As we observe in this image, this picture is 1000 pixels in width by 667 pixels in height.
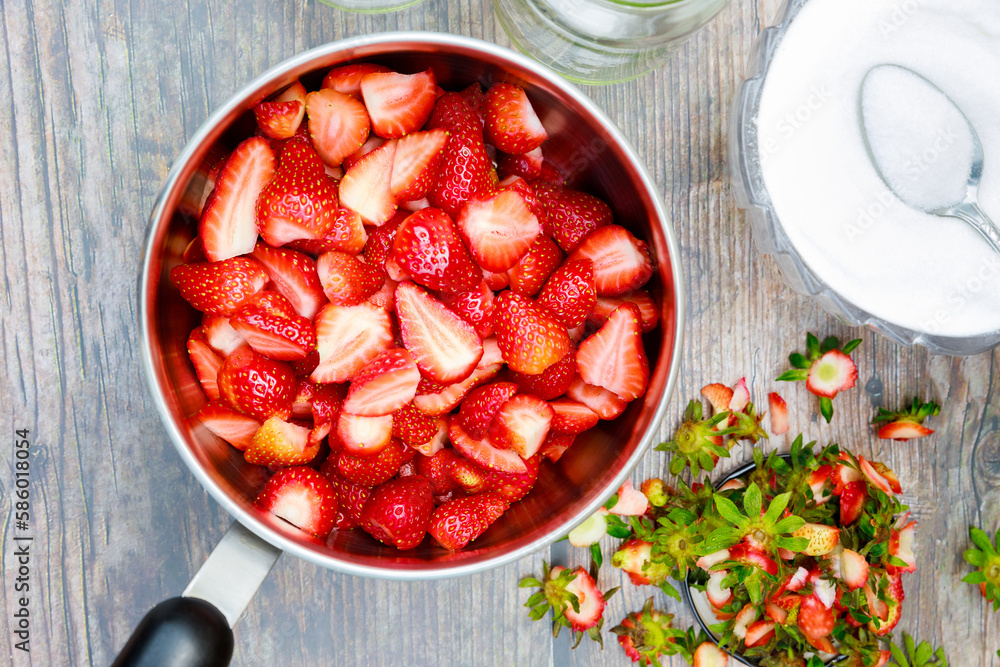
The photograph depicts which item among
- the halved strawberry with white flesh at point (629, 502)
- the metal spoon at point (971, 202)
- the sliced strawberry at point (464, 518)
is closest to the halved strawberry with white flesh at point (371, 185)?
the sliced strawberry at point (464, 518)

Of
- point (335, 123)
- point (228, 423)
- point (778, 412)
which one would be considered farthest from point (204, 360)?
point (778, 412)

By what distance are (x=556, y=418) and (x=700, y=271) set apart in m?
0.30

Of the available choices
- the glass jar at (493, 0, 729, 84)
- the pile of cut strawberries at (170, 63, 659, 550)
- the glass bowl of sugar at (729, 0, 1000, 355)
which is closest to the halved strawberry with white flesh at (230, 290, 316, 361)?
the pile of cut strawberries at (170, 63, 659, 550)

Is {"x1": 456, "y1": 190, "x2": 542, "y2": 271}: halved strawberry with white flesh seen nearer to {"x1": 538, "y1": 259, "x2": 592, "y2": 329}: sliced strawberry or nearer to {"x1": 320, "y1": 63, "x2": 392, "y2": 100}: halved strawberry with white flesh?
{"x1": 538, "y1": 259, "x2": 592, "y2": 329}: sliced strawberry

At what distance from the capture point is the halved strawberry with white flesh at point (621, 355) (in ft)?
2.39

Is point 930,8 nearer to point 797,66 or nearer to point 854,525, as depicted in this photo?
point 797,66

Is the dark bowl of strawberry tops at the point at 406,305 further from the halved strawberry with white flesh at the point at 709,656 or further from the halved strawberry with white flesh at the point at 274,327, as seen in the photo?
the halved strawberry with white flesh at the point at 709,656

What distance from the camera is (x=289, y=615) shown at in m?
0.92

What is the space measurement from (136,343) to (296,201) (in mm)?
343

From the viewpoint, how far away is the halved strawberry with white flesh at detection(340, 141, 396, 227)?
721mm

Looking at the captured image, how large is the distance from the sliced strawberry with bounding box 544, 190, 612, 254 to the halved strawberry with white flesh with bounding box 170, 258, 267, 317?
309mm

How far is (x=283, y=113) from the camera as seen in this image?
0.69 metres

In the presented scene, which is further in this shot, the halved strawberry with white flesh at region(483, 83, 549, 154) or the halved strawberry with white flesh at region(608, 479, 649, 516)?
the halved strawberry with white flesh at region(608, 479, 649, 516)

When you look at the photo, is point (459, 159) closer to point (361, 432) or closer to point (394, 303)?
point (394, 303)
